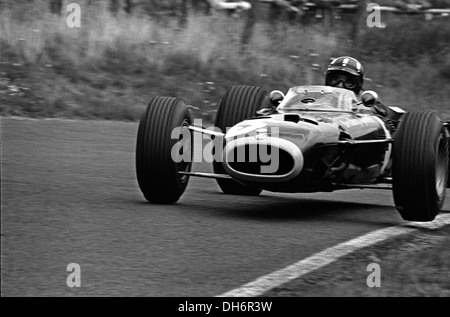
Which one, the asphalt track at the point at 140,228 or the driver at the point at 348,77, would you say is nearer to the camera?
the asphalt track at the point at 140,228

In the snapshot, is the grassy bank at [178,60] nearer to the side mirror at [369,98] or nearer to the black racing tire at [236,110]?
the black racing tire at [236,110]

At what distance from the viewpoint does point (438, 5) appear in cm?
2644

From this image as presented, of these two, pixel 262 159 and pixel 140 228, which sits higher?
pixel 262 159

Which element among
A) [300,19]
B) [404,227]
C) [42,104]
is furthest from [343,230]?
[300,19]

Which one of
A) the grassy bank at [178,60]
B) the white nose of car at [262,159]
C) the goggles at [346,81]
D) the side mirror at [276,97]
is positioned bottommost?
the grassy bank at [178,60]

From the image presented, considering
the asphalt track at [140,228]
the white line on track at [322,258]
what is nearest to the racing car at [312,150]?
the white line on track at [322,258]

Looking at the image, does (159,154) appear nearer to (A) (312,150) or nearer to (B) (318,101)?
(A) (312,150)

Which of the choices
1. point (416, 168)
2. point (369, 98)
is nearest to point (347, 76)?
point (369, 98)

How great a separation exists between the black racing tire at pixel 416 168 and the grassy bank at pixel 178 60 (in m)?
8.91

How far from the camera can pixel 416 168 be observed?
916cm

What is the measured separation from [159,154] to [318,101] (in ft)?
5.89

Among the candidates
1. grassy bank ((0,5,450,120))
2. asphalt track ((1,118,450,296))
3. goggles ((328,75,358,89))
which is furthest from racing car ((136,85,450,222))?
grassy bank ((0,5,450,120))

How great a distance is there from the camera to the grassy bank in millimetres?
18531

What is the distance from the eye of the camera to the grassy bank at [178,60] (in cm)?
1853
